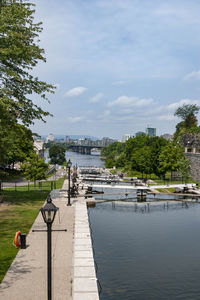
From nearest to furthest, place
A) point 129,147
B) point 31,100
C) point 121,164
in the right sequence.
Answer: point 31,100
point 129,147
point 121,164

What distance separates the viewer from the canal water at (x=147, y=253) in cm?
1477

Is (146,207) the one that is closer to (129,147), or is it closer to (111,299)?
(111,299)

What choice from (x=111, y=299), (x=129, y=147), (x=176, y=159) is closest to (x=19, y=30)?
(x=111, y=299)

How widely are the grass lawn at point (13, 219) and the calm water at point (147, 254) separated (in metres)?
4.68

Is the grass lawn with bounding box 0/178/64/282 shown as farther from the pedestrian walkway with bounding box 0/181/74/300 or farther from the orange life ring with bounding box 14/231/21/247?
the pedestrian walkway with bounding box 0/181/74/300

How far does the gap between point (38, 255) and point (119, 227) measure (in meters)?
11.7

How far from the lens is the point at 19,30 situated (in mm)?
28031

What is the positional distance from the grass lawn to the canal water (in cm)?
469

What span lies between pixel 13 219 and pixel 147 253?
33.5 ft

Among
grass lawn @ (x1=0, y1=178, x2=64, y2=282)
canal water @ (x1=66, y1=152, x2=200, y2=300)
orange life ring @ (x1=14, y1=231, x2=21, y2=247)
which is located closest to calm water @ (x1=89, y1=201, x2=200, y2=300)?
canal water @ (x1=66, y1=152, x2=200, y2=300)

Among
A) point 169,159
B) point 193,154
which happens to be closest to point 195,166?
point 193,154

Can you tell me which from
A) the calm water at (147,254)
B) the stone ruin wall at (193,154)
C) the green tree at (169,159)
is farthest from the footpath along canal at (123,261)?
the stone ruin wall at (193,154)

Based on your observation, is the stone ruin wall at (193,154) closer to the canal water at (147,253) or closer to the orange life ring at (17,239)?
the canal water at (147,253)

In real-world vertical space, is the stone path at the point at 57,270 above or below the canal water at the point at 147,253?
above
